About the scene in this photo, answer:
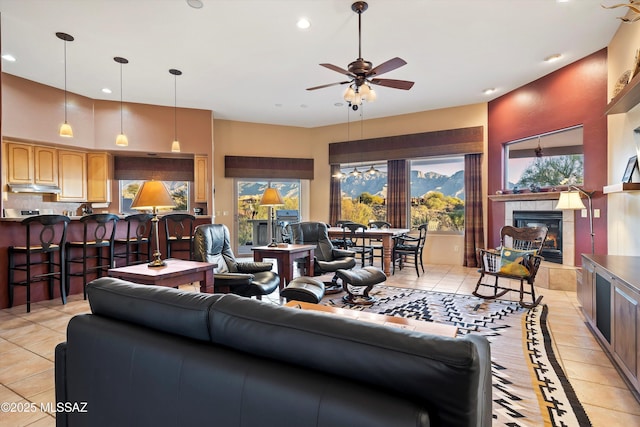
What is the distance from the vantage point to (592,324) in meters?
2.96

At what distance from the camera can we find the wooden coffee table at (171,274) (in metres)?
2.43

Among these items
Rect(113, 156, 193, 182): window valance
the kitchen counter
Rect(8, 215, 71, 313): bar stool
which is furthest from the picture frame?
Rect(113, 156, 193, 182): window valance

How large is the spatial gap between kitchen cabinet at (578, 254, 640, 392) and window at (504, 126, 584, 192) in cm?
227

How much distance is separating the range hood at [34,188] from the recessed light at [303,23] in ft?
17.6

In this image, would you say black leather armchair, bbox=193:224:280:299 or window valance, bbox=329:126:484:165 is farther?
window valance, bbox=329:126:484:165

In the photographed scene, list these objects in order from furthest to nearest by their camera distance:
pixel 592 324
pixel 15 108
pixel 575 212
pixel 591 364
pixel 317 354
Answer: pixel 15 108 < pixel 575 212 < pixel 592 324 < pixel 591 364 < pixel 317 354

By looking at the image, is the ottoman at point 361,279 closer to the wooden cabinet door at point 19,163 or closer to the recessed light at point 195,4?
the recessed light at point 195,4

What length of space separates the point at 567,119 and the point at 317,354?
573 cm

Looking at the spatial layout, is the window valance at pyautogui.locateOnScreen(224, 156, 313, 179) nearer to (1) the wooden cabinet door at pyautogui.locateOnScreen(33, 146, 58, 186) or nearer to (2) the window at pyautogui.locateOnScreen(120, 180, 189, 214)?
(2) the window at pyautogui.locateOnScreen(120, 180, 189, 214)

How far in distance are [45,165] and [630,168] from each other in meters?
8.68

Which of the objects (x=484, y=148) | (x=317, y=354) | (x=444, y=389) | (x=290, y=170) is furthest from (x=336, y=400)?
(x=290, y=170)

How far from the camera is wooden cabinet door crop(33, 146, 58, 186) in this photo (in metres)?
5.71

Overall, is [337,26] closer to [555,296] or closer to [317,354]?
[317,354]

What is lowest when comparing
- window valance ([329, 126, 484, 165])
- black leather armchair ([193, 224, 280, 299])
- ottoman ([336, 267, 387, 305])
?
ottoman ([336, 267, 387, 305])
